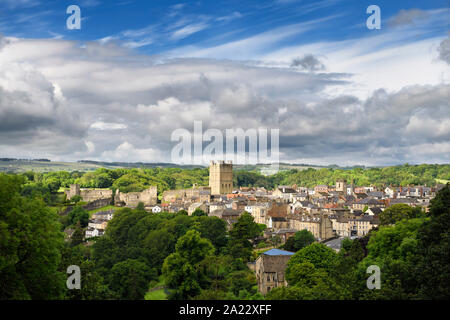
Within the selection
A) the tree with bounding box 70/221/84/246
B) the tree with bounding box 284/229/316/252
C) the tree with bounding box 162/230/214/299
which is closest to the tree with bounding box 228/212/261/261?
the tree with bounding box 284/229/316/252

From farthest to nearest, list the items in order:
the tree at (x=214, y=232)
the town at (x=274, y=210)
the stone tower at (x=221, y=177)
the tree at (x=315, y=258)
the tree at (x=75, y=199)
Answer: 1. the stone tower at (x=221, y=177)
2. the tree at (x=75, y=199)
3. the tree at (x=214, y=232)
4. the town at (x=274, y=210)
5. the tree at (x=315, y=258)

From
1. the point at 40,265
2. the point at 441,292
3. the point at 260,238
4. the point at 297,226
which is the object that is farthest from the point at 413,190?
the point at 40,265

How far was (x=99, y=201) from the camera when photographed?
352 ft

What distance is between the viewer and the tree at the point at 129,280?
4172 centimetres

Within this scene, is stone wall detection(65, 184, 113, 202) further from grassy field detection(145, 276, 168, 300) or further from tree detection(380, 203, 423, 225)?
tree detection(380, 203, 423, 225)

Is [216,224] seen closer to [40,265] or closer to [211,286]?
[211,286]

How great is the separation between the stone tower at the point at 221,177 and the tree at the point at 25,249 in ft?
311

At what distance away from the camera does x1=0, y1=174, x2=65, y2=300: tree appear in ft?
64.4

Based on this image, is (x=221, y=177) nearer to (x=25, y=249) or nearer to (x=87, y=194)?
(x=87, y=194)

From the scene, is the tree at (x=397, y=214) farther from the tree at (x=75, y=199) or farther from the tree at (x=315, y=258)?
the tree at (x=75, y=199)

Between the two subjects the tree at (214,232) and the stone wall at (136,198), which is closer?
the tree at (214,232)

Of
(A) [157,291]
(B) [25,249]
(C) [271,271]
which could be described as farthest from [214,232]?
(B) [25,249]

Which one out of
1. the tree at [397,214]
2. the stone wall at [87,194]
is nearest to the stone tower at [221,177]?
the stone wall at [87,194]

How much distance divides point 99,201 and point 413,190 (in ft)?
234
